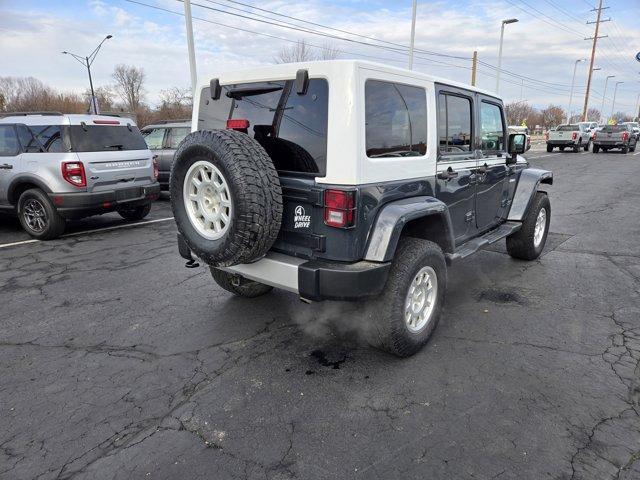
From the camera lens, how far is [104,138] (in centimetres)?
712

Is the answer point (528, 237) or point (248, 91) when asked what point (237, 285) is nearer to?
point (248, 91)

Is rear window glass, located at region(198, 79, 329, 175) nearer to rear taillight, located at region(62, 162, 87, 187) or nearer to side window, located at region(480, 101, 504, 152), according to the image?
side window, located at region(480, 101, 504, 152)

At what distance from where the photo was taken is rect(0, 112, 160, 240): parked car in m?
6.71

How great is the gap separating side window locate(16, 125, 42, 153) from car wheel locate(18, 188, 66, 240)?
620 mm

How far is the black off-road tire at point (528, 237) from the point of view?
5430 mm

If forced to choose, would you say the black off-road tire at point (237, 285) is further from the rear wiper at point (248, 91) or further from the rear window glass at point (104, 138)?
the rear window glass at point (104, 138)

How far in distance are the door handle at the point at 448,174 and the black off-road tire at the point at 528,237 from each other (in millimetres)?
2058

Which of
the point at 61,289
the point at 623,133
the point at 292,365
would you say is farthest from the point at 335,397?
the point at 623,133

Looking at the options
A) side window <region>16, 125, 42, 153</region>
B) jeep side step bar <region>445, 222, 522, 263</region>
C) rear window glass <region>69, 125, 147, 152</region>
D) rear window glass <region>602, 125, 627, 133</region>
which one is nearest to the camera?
jeep side step bar <region>445, 222, 522, 263</region>

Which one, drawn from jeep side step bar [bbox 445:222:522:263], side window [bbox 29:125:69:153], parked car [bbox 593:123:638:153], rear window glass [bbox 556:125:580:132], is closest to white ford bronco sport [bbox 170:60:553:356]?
jeep side step bar [bbox 445:222:522:263]

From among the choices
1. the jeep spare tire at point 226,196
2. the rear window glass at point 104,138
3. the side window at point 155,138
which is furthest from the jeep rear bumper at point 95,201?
the jeep spare tire at point 226,196

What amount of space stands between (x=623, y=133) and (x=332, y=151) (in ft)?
96.7

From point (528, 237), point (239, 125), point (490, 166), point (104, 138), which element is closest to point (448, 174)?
point (490, 166)

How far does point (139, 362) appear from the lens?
3.37 metres
